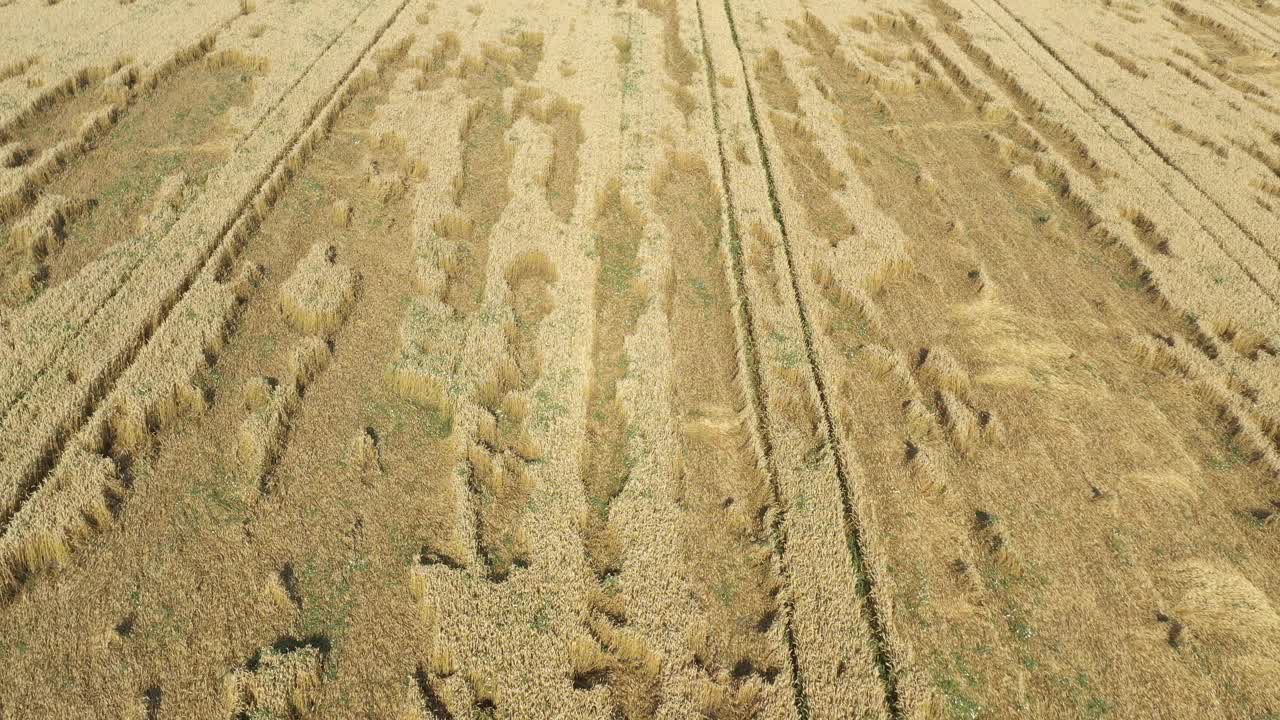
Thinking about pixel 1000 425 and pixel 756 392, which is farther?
pixel 756 392

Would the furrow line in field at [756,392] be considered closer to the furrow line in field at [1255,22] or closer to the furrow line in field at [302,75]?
the furrow line in field at [302,75]

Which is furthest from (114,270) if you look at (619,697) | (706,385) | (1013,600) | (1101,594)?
(1101,594)

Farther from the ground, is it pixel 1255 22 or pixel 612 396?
pixel 1255 22

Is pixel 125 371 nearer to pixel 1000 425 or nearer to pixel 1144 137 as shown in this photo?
pixel 1000 425

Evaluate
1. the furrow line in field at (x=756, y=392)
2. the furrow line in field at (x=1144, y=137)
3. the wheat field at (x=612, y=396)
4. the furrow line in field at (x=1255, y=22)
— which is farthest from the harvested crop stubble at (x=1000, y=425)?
the furrow line in field at (x=1255, y=22)

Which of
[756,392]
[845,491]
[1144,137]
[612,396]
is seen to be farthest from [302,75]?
[1144,137]

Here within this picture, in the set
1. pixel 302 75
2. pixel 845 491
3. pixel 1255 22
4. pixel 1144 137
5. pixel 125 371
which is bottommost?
pixel 845 491
